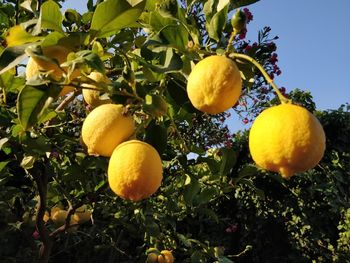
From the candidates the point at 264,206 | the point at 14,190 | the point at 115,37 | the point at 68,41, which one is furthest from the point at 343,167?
the point at 68,41

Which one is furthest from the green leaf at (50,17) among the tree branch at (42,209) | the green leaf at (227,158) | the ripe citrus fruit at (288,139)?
the tree branch at (42,209)

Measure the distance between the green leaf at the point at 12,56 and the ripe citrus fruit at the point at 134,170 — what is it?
265 mm

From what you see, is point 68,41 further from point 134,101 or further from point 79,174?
point 79,174

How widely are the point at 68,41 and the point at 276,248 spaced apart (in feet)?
16.1

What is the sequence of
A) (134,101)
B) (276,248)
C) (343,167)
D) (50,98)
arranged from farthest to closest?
(276,248) < (343,167) < (134,101) < (50,98)

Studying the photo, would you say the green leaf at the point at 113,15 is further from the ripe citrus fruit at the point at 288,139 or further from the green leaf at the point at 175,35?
the ripe citrus fruit at the point at 288,139

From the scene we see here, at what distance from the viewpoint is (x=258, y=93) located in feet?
18.3

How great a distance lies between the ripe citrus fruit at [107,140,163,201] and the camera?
0.89 meters

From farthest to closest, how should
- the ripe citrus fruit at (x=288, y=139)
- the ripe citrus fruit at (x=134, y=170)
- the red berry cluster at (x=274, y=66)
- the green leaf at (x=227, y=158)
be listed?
the red berry cluster at (x=274, y=66) → the green leaf at (x=227, y=158) → the ripe citrus fruit at (x=134, y=170) → the ripe citrus fruit at (x=288, y=139)

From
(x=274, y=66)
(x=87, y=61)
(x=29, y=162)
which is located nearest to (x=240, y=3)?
(x=87, y=61)

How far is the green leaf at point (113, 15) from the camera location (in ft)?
3.23

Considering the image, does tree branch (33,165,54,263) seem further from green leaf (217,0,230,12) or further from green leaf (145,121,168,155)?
green leaf (217,0,230,12)

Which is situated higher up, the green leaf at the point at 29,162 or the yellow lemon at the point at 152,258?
the green leaf at the point at 29,162

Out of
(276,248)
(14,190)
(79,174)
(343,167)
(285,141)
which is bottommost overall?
(276,248)
